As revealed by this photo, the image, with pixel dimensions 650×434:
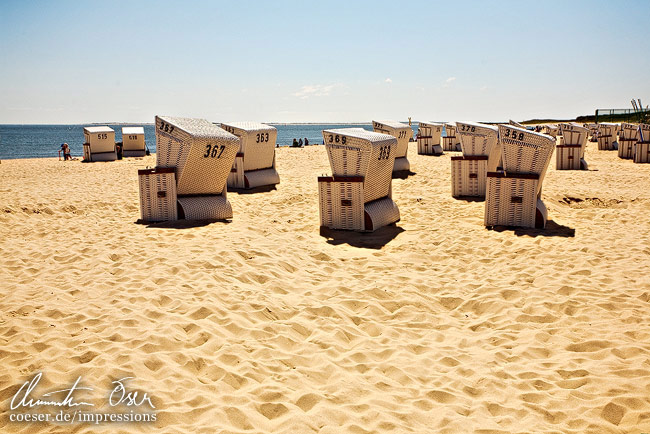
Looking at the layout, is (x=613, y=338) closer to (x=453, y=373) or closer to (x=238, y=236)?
(x=453, y=373)

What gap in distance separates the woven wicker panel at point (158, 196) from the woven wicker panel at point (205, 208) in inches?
8.6

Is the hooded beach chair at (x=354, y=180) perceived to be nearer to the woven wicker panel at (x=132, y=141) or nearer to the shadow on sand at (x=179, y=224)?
the shadow on sand at (x=179, y=224)

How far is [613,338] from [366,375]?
7.42ft

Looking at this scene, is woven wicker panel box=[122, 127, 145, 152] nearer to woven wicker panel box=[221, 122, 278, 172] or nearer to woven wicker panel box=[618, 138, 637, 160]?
woven wicker panel box=[221, 122, 278, 172]

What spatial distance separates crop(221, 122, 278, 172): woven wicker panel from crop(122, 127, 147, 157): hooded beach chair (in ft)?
47.0

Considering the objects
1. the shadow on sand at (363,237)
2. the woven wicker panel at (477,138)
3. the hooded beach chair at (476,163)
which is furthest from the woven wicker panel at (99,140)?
the shadow on sand at (363,237)

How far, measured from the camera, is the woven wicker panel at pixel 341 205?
318 inches

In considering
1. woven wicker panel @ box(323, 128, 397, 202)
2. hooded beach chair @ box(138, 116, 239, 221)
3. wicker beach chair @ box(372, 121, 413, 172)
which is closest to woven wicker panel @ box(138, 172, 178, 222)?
hooded beach chair @ box(138, 116, 239, 221)

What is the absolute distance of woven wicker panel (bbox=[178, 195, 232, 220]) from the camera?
8.59m

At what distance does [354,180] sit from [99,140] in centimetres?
1928

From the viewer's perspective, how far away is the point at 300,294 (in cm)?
526

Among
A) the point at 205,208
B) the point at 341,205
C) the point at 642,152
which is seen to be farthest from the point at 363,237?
the point at 642,152

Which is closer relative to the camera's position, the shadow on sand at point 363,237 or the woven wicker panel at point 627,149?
the shadow on sand at point 363,237

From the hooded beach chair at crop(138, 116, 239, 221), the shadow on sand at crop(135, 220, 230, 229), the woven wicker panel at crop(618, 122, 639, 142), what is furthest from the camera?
the woven wicker panel at crop(618, 122, 639, 142)
